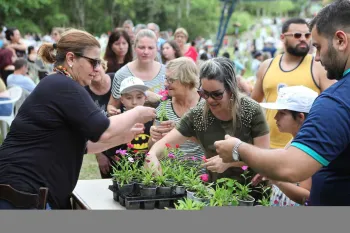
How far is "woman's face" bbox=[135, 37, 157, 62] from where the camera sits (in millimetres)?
5645

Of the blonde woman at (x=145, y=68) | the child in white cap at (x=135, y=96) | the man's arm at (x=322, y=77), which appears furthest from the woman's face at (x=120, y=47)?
the man's arm at (x=322, y=77)

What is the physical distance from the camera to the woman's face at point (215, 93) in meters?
3.44

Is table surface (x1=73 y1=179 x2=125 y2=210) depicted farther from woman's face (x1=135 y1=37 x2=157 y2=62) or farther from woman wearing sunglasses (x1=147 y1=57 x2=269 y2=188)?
woman's face (x1=135 y1=37 x2=157 y2=62)

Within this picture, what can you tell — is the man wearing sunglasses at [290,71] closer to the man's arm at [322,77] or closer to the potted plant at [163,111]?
the man's arm at [322,77]

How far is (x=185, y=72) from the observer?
4320mm

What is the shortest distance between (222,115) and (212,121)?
0.26ft

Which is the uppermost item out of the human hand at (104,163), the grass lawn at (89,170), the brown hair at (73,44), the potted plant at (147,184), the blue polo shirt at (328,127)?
the brown hair at (73,44)

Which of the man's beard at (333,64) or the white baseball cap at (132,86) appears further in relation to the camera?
the white baseball cap at (132,86)

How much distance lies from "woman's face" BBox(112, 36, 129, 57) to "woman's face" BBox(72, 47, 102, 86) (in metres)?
3.60

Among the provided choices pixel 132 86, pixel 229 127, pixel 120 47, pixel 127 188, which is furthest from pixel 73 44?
pixel 120 47

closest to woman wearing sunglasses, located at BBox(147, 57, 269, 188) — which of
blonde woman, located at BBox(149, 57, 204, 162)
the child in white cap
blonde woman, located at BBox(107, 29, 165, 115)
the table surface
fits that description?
the table surface

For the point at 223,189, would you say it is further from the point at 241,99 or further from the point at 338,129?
the point at 338,129

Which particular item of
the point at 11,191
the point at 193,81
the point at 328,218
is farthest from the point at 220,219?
the point at 193,81

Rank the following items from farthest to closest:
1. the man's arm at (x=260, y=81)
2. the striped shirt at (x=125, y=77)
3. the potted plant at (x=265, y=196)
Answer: the striped shirt at (x=125, y=77) < the man's arm at (x=260, y=81) < the potted plant at (x=265, y=196)
